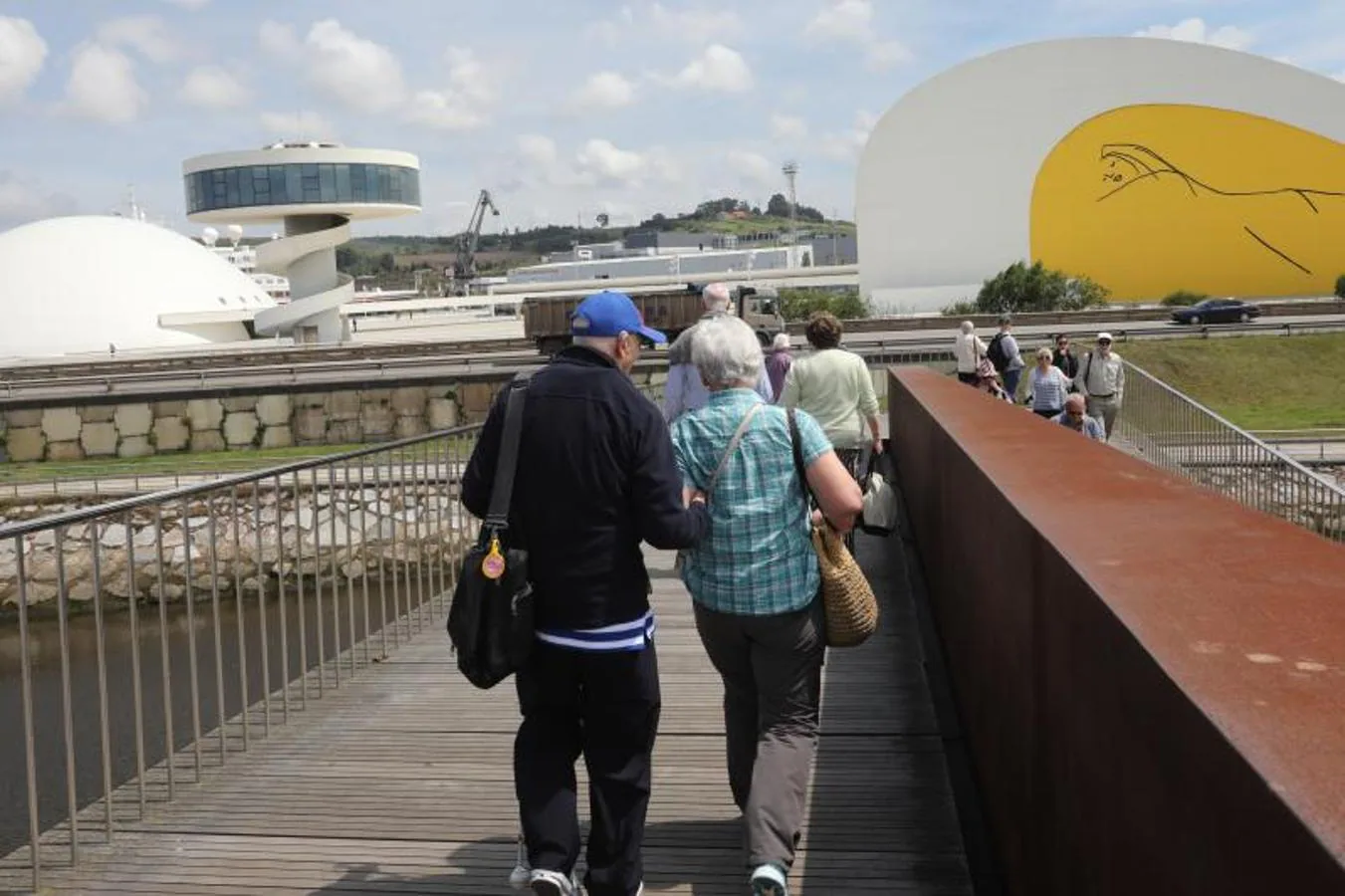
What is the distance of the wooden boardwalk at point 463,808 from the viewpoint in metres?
4.53

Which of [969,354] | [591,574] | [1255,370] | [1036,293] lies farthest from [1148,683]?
[1036,293]

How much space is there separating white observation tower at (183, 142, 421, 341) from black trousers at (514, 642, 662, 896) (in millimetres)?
71291

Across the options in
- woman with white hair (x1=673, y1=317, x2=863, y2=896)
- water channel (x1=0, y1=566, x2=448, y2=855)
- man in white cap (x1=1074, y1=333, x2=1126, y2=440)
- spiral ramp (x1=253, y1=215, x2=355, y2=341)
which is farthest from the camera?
spiral ramp (x1=253, y1=215, x2=355, y2=341)

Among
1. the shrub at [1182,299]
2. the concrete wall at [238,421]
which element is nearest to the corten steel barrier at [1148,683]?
the concrete wall at [238,421]

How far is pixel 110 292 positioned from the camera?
88000 mm

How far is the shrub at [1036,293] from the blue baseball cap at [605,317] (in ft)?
159

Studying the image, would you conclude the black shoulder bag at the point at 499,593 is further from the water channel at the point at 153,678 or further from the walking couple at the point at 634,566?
the water channel at the point at 153,678

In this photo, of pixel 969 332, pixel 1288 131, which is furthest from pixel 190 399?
pixel 1288 131

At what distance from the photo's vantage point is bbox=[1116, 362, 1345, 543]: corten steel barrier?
13.1m

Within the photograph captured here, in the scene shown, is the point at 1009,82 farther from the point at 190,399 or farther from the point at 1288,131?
the point at 190,399

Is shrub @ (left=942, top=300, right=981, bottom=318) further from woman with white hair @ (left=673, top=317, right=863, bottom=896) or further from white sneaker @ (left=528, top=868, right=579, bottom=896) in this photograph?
white sneaker @ (left=528, top=868, right=579, bottom=896)

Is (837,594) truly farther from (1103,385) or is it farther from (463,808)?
(1103,385)

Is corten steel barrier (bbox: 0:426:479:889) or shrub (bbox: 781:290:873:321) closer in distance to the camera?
corten steel barrier (bbox: 0:426:479:889)

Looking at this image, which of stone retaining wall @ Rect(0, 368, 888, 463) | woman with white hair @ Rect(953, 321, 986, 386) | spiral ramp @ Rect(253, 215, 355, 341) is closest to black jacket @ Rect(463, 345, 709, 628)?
woman with white hair @ Rect(953, 321, 986, 386)
